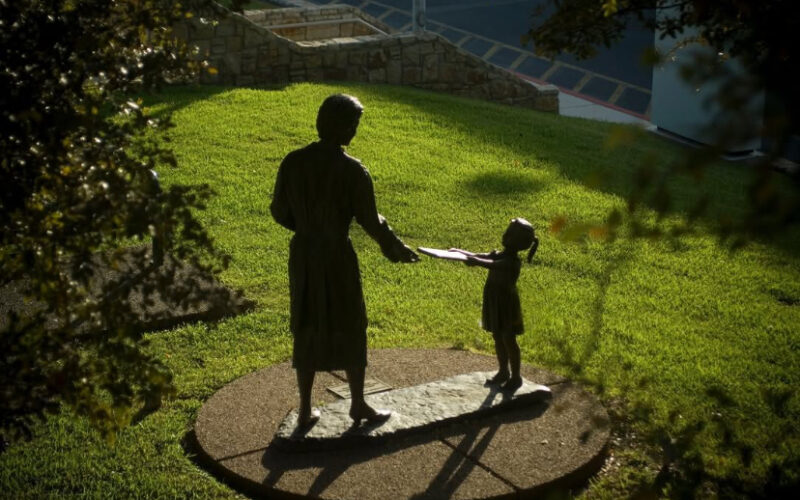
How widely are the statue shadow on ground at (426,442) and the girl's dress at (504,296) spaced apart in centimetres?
57

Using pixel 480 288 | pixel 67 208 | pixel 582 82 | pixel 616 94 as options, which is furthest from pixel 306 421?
pixel 582 82

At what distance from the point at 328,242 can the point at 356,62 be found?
36.4ft

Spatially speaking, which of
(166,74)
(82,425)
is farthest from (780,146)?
(82,425)

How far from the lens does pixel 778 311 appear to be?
8828 mm

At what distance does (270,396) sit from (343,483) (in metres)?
1.30

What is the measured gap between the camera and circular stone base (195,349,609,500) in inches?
216

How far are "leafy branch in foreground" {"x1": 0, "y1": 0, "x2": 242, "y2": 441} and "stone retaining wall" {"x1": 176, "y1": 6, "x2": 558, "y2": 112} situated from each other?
453 inches

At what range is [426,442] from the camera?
5.98m

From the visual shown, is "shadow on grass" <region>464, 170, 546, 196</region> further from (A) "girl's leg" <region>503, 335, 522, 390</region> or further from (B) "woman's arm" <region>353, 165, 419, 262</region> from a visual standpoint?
(B) "woman's arm" <region>353, 165, 419, 262</region>

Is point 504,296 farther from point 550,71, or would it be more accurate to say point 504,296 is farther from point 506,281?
point 550,71

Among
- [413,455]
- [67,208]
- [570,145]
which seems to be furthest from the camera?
[570,145]

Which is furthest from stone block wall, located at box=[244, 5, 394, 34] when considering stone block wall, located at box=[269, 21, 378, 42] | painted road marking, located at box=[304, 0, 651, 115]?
painted road marking, located at box=[304, 0, 651, 115]

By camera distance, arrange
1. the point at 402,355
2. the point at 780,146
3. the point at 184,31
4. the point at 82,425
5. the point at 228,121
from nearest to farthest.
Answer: the point at 780,146 → the point at 82,425 → the point at 402,355 → the point at 228,121 → the point at 184,31

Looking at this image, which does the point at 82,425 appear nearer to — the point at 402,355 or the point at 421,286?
the point at 402,355
